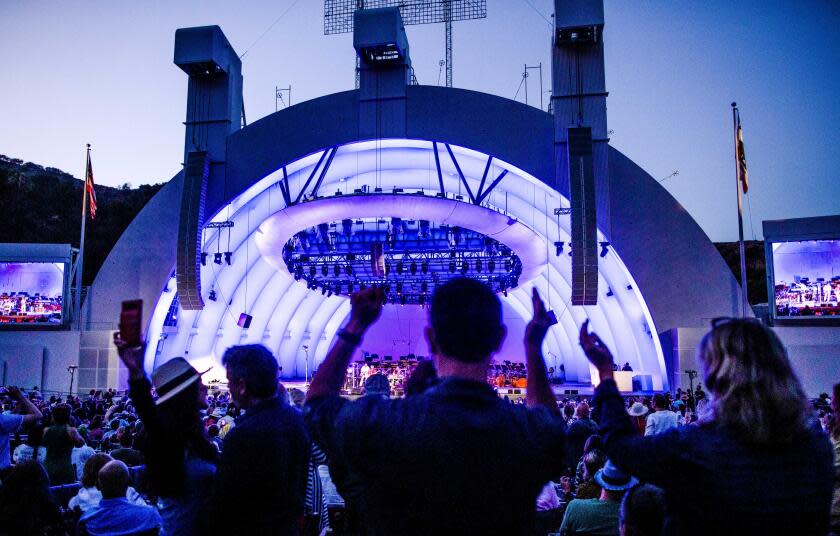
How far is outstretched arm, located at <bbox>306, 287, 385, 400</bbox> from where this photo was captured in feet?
6.21

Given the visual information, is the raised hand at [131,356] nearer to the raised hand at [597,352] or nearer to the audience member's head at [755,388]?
the raised hand at [597,352]

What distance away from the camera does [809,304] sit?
2109cm

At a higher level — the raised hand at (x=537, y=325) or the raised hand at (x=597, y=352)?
the raised hand at (x=537, y=325)

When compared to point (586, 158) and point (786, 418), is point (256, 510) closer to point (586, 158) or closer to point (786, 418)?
point (786, 418)

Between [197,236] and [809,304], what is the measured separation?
63.1 feet

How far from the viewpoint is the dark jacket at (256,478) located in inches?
106

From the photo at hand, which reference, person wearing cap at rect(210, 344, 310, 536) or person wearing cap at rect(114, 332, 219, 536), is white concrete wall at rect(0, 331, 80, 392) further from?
person wearing cap at rect(210, 344, 310, 536)

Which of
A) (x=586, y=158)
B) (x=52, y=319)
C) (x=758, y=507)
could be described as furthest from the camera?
(x=52, y=319)

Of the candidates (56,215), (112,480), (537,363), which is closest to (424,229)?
(112,480)

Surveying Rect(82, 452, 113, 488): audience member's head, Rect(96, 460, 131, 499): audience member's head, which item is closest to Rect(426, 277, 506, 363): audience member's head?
Rect(96, 460, 131, 499): audience member's head

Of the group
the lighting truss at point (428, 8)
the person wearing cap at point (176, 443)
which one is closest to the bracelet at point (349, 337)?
the person wearing cap at point (176, 443)

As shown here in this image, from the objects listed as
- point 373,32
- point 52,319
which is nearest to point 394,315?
point 52,319

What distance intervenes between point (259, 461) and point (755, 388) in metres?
1.88

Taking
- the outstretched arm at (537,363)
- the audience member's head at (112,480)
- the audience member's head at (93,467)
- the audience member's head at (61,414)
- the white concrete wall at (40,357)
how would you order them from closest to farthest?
the outstretched arm at (537,363) < the audience member's head at (112,480) < the audience member's head at (93,467) < the audience member's head at (61,414) < the white concrete wall at (40,357)
